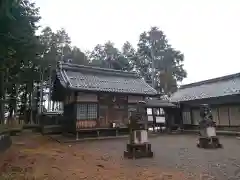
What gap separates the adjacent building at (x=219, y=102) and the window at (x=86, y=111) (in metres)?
11.1

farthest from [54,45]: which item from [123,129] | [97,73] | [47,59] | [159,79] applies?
[123,129]

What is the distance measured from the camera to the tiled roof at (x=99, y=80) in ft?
55.4

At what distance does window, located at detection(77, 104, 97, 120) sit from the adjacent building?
1108 centimetres

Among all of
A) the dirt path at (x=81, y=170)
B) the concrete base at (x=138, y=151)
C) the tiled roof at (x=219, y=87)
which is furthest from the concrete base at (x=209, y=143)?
the tiled roof at (x=219, y=87)

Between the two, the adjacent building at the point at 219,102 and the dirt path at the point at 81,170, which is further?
the adjacent building at the point at 219,102

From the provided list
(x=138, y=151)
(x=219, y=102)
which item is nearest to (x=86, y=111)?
(x=138, y=151)

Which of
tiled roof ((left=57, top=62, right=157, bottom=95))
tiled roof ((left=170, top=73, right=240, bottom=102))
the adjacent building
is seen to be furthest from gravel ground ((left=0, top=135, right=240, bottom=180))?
tiled roof ((left=170, top=73, right=240, bottom=102))

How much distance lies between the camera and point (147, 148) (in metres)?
9.02

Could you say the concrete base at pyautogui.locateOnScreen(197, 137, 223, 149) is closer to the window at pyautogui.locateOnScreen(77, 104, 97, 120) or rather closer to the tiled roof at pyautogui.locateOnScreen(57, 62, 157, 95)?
the tiled roof at pyautogui.locateOnScreen(57, 62, 157, 95)

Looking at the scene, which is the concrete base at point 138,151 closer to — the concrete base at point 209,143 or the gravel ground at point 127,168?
the gravel ground at point 127,168

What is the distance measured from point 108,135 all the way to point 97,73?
630 cm

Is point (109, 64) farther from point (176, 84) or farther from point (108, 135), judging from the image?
point (108, 135)

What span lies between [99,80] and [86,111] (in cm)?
366

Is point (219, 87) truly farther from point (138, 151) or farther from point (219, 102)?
point (138, 151)
